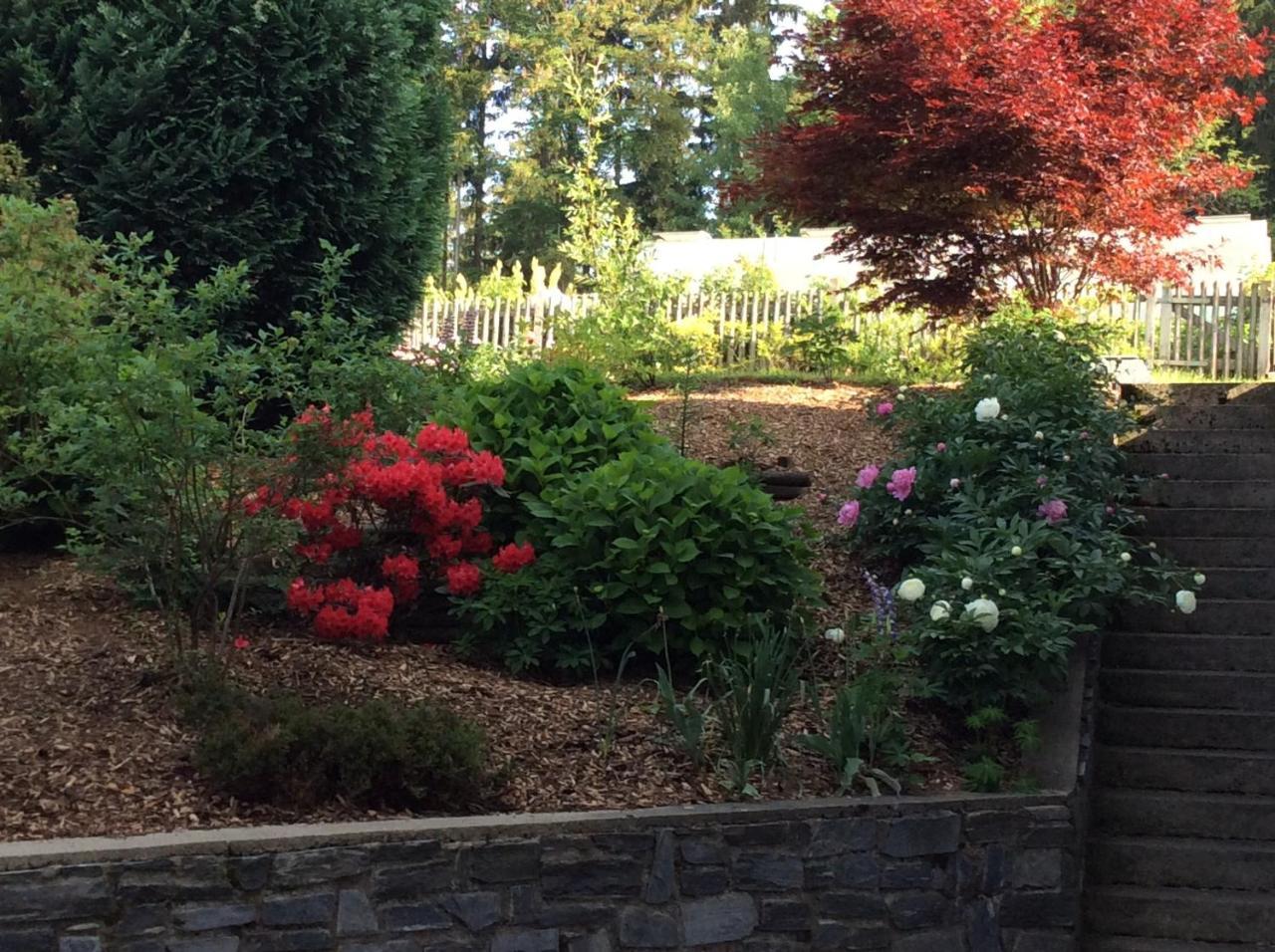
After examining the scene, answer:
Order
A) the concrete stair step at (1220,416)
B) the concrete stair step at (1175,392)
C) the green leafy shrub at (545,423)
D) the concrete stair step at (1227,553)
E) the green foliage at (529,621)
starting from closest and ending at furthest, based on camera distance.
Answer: the green foliage at (529,621) < the green leafy shrub at (545,423) < the concrete stair step at (1227,553) < the concrete stair step at (1220,416) < the concrete stair step at (1175,392)

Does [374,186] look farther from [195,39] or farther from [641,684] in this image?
[641,684]

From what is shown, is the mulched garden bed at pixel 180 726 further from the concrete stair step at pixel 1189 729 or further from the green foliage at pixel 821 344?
the green foliage at pixel 821 344

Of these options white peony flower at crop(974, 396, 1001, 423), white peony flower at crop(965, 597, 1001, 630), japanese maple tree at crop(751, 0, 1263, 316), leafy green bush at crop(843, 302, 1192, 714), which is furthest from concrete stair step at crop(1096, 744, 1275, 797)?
japanese maple tree at crop(751, 0, 1263, 316)

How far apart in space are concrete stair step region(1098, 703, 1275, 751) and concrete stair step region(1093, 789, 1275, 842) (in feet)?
0.87

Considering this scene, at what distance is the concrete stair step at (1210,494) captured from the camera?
5938 millimetres

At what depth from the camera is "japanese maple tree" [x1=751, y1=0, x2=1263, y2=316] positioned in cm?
792

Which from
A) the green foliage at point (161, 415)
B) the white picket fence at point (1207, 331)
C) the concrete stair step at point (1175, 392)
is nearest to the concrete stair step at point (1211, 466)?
the concrete stair step at point (1175, 392)

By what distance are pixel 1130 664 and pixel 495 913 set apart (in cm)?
285

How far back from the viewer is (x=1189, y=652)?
198 inches

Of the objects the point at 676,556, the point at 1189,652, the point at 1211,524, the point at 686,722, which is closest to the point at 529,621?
the point at 676,556

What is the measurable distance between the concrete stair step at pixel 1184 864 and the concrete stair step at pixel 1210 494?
203 centimetres

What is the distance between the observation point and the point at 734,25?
3338 centimetres

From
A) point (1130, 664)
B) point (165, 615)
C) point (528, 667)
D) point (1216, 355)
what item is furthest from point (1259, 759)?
point (1216, 355)

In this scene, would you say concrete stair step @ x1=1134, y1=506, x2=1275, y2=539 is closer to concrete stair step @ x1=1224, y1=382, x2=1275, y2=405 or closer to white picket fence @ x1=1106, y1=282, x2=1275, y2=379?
concrete stair step @ x1=1224, y1=382, x2=1275, y2=405
